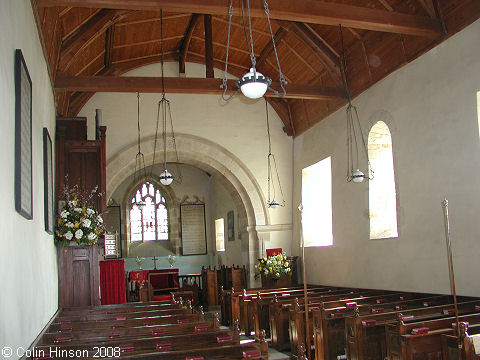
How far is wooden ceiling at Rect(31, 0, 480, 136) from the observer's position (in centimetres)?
680

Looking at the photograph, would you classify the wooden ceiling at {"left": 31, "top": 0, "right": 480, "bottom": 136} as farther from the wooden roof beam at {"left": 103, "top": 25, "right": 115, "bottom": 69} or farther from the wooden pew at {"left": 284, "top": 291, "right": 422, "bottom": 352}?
the wooden pew at {"left": 284, "top": 291, "right": 422, "bottom": 352}

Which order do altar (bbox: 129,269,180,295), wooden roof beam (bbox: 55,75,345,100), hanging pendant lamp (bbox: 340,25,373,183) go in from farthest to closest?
altar (bbox: 129,269,180,295) → hanging pendant lamp (bbox: 340,25,373,183) → wooden roof beam (bbox: 55,75,345,100)

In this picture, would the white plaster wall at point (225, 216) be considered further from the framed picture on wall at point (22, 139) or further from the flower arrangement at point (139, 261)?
the framed picture on wall at point (22, 139)

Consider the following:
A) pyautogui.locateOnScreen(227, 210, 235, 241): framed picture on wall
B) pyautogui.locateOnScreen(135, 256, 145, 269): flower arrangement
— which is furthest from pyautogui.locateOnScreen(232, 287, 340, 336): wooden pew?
pyautogui.locateOnScreen(135, 256, 145, 269): flower arrangement

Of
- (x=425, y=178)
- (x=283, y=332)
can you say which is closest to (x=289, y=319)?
(x=283, y=332)

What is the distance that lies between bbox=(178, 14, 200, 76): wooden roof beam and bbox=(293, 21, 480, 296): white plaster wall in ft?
12.7

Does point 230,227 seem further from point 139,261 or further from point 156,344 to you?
point 156,344

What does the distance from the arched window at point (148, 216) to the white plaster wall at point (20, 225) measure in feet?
40.8

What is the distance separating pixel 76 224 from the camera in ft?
22.7

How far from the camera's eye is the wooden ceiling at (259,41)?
6.80m

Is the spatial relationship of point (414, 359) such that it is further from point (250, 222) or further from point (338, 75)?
point (250, 222)

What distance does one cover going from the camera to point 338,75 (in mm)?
10133

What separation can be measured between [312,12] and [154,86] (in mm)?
3613

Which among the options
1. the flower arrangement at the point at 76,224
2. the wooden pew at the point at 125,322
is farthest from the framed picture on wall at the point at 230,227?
the wooden pew at the point at 125,322
